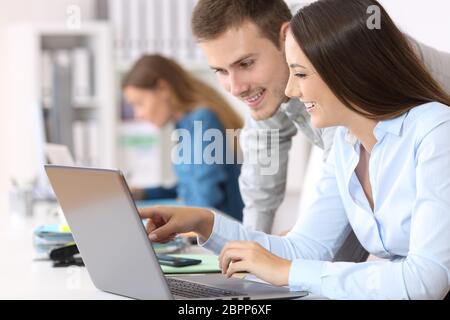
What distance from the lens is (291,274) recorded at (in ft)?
4.22

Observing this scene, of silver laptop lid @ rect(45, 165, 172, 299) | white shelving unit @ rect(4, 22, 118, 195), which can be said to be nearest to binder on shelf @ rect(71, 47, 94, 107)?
white shelving unit @ rect(4, 22, 118, 195)

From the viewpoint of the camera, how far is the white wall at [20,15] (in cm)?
462

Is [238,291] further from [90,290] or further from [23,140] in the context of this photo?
[23,140]

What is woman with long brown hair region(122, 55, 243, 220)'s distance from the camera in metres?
3.23

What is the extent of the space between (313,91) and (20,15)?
11.9 feet

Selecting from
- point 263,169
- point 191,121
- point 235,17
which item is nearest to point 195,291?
point 235,17

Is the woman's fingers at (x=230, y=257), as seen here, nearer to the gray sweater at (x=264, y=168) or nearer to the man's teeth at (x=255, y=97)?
the man's teeth at (x=255, y=97)

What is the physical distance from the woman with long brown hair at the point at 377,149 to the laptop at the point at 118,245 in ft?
0.19

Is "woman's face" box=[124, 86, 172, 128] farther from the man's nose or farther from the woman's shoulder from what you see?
the woman's shoulder

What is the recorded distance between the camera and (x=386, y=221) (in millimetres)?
1397

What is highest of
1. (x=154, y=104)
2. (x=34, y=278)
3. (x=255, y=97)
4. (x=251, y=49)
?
(x=251, y=49)

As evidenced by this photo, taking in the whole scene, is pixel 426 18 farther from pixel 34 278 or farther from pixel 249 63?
pixel 34 278
